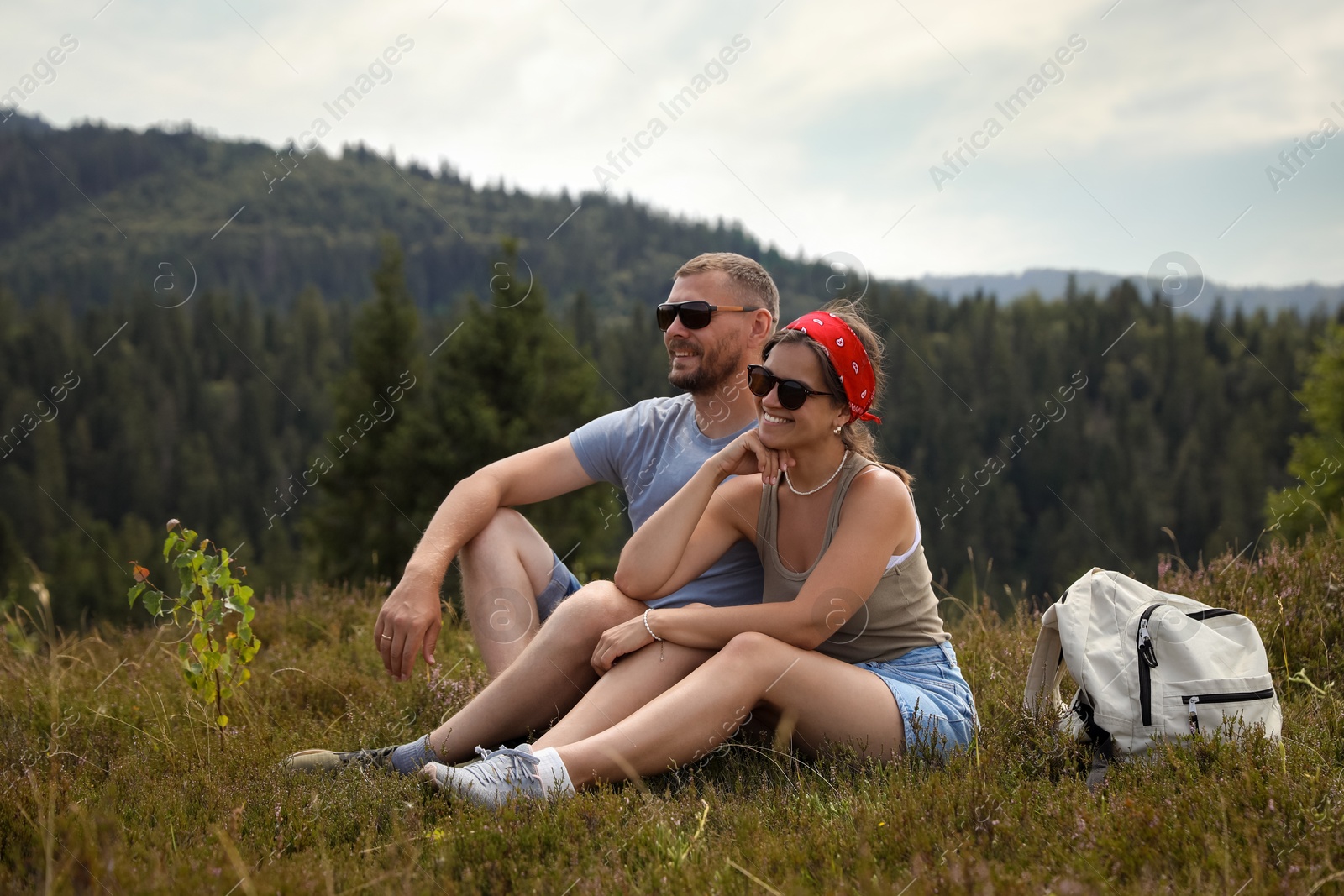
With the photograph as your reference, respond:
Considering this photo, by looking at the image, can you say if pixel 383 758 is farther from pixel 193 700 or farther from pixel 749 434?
pixel 749 434

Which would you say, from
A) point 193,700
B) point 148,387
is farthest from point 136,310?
point 193,700

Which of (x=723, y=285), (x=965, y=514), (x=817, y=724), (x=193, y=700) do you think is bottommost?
(x=965, y=514)

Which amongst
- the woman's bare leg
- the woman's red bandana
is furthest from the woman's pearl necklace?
the woman's bare leg

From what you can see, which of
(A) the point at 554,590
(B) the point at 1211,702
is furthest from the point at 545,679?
(B) the point at 1211,702

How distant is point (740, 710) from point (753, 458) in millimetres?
958

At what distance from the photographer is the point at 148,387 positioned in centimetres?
9850

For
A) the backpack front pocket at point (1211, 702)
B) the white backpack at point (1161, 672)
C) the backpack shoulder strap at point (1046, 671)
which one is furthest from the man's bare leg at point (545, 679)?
the backpack front pocket at point (1211, 702)

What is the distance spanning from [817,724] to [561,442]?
172cm

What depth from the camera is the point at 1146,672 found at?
347 cm

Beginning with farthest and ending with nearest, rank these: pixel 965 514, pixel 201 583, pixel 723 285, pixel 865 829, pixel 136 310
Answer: pixel 136 310, pixel 965 514, pixel 723 285, pixel 201 583, pixel 865 829

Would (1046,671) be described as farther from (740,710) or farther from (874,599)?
(740,710)

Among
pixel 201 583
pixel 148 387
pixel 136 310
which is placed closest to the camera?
pixel 201 583

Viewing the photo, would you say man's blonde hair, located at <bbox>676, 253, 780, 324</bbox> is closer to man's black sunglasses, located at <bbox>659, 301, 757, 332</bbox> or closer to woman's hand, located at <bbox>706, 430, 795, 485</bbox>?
man's black sunglasses, located at <bbox>659, 301, 757, 332</bbox>

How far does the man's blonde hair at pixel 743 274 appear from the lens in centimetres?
470
